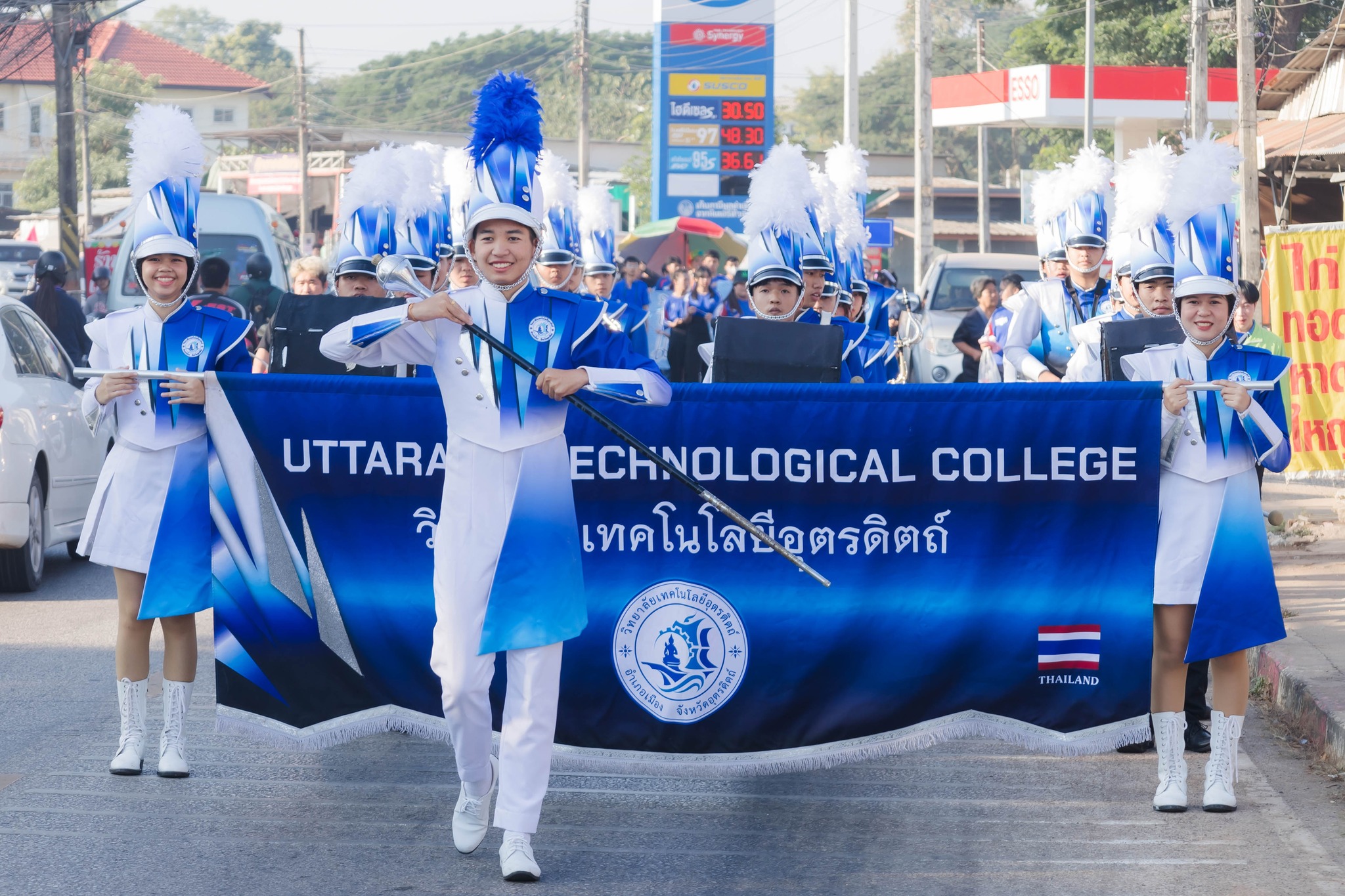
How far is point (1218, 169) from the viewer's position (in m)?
6.01

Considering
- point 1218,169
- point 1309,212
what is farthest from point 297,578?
point 1309,212

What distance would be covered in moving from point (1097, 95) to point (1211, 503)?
36498mm

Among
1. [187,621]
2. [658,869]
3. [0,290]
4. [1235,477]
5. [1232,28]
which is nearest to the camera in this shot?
[658,869]

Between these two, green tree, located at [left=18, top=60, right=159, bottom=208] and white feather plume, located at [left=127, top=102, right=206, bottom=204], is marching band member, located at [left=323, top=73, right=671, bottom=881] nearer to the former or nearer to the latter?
white feather plume, located at [left=127, top=102, right=206, bottom=204]

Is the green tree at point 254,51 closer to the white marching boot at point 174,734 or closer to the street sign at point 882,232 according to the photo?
the street sign at point 882,232

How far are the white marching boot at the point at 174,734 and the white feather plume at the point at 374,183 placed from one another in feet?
10.6

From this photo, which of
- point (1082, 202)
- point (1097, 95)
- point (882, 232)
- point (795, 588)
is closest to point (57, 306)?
point (1082, 202)

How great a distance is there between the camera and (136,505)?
6.03 meters

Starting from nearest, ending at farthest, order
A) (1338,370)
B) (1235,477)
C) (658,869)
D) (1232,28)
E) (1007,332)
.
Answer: (658,869) < (1235,477) < (1007,332) < (1338,370) < (1232,28)

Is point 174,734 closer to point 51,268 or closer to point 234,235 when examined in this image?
point 51,268

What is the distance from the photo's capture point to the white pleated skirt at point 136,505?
6.03m

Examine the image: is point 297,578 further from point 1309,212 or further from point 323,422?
point 1309,212

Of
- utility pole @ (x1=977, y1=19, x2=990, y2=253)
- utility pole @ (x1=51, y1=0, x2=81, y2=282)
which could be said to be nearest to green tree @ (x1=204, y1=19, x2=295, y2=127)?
utility pole @ (x1=977, y1=19, x2=990, y2=253)

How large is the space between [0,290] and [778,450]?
742 cm
